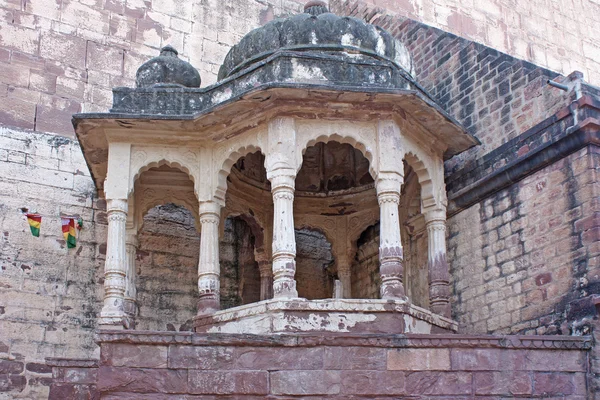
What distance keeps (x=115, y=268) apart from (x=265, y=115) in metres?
2.22

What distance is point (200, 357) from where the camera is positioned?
7.60 metres

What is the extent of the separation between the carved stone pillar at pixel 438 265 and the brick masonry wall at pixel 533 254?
0.50 m

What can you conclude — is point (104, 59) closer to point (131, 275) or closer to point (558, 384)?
point (131, 275)

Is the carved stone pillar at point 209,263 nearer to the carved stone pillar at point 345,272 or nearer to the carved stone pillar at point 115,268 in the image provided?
the carved stone pillar at point 115,268

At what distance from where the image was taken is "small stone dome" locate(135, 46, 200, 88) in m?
9.94

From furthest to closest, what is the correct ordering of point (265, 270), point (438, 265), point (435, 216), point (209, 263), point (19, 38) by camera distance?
point (19, 38) → point (265, 270) → point (435, 216) → point (438, 265) → point (209, 263)

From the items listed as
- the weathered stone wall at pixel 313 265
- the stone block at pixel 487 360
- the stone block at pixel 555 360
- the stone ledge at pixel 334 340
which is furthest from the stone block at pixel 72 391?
the weathered stone wall at pixel 313 265

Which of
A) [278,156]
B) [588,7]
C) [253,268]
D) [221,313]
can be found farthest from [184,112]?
[588,7]

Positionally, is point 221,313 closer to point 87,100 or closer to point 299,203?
point 299,203

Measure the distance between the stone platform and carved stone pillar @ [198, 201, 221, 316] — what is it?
0.61 meters

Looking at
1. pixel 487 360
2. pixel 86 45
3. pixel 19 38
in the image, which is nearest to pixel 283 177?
pixel 487 360

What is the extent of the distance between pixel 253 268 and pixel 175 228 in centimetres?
117

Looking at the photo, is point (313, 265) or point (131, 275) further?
point (313, 265)

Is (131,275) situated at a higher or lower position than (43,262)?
lower
